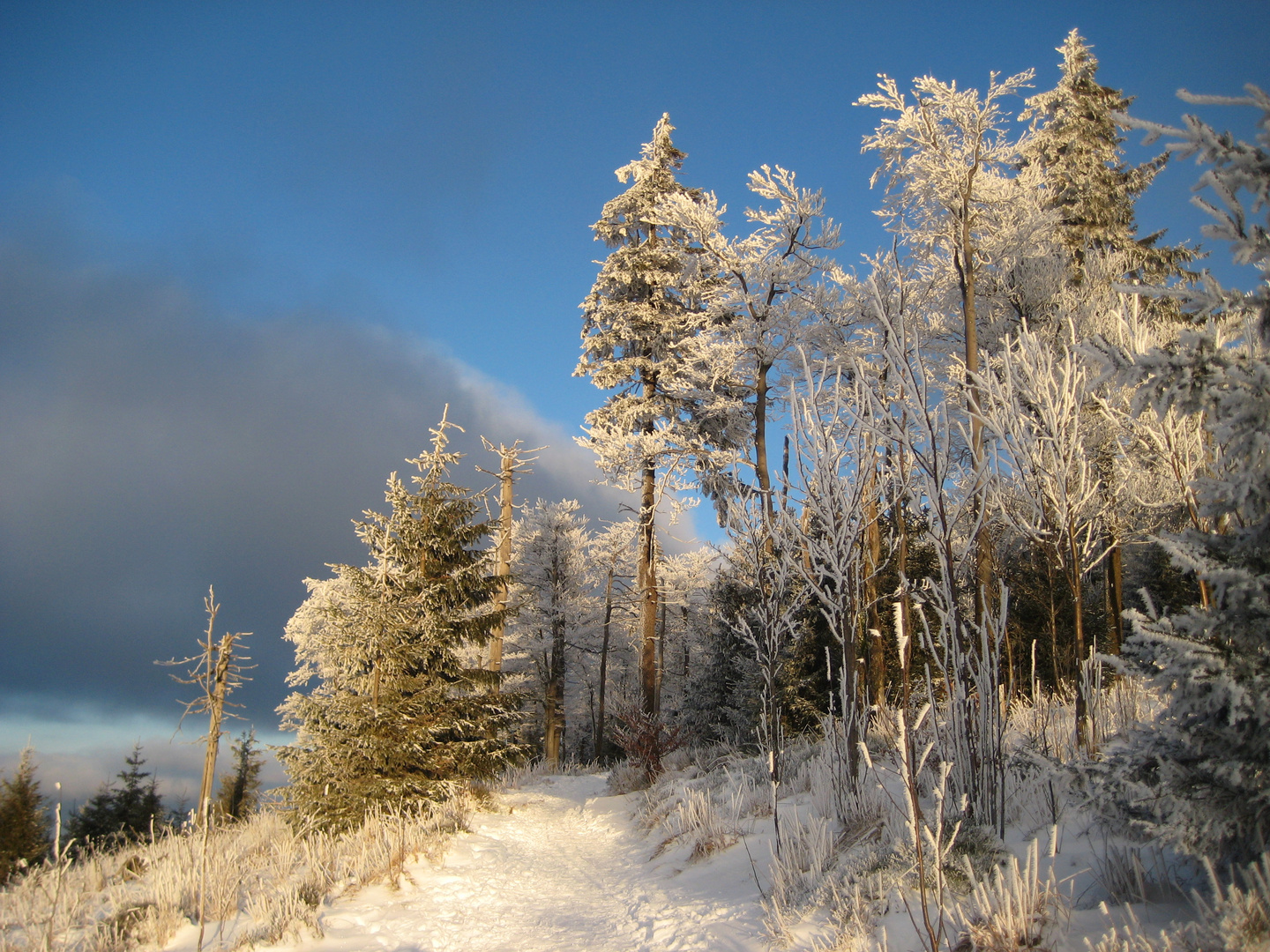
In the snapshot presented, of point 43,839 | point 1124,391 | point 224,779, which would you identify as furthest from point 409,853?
point 224,779

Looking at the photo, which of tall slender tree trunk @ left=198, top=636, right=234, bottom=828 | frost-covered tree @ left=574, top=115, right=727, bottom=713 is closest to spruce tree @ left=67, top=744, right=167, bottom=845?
tall slender tree trunk @ left=198, top=636, right=234, bottom=828

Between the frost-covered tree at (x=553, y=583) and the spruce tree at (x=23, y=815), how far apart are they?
1749cm

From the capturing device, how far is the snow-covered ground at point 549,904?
4438mm

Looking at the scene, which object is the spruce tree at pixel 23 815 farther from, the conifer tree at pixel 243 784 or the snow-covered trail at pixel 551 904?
the snow-covered trail at pixel 551 904

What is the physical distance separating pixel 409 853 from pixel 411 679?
262cm

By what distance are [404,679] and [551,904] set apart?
3871 mm

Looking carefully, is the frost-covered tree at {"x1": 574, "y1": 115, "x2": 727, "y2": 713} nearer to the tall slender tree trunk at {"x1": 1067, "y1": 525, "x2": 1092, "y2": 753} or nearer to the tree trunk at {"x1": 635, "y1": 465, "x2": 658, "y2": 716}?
the tree trunk at {"x1": 635, "y1": 465, "x2": 658, "y2": 716}

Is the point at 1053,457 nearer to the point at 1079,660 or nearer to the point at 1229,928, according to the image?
the point at 1079,660

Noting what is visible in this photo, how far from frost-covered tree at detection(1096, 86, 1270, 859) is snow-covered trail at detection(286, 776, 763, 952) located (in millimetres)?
2448

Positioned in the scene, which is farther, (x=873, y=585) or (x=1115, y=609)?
(x=1115, y=609)

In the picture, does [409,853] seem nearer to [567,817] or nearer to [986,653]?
[567,817]

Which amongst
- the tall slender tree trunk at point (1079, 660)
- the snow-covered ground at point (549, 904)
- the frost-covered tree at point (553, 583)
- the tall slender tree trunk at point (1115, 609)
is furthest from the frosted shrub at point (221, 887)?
the frost-covered tree at point (553, 583)

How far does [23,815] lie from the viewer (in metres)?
24.7

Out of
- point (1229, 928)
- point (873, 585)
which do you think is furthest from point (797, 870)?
point (873, 585)
